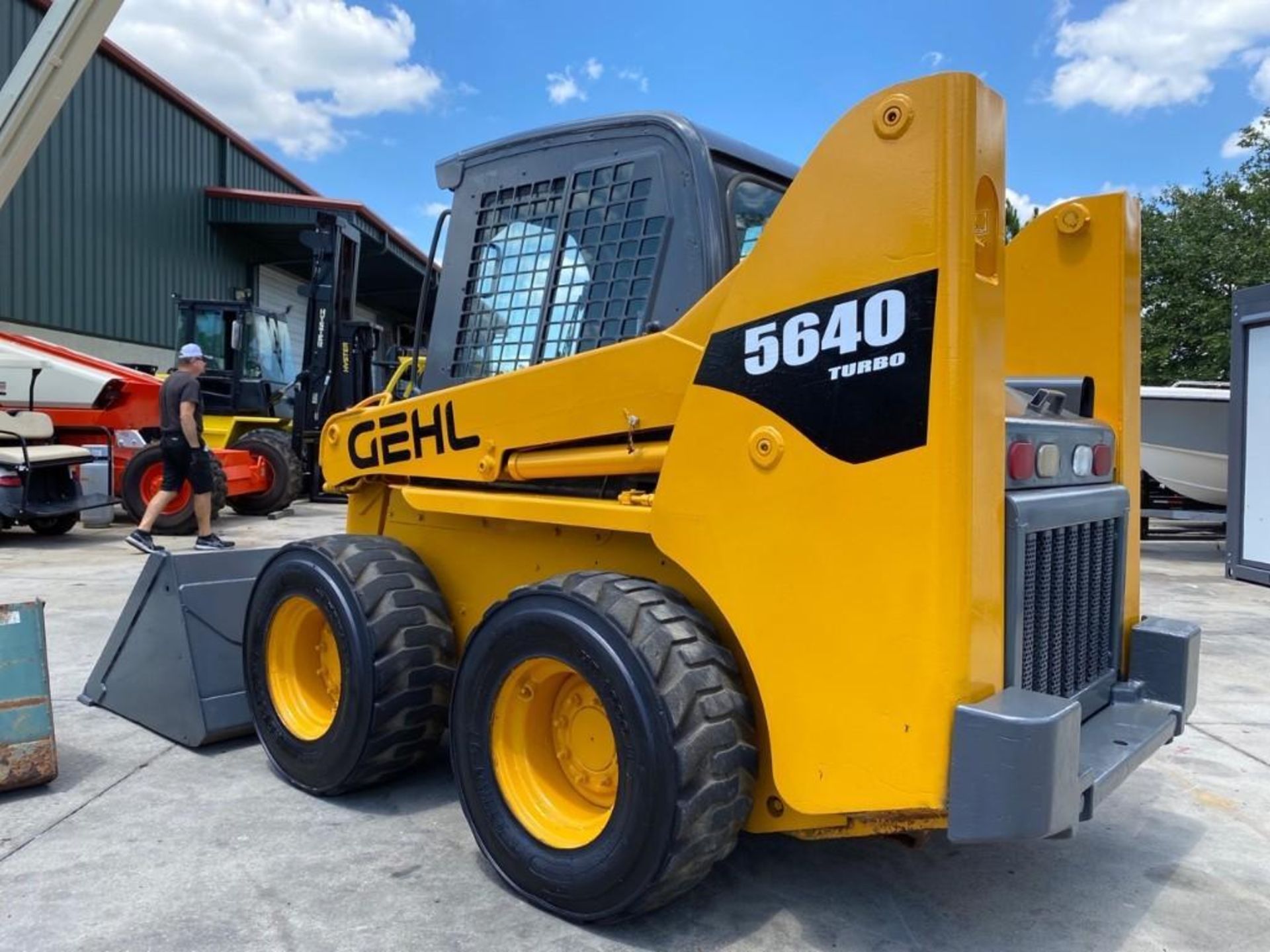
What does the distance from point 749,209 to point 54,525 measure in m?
10.1

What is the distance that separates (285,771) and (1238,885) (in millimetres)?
3264

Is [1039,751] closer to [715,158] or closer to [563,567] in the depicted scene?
[563,567]

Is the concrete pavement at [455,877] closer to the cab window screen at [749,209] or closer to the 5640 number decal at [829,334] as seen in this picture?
the 5640 number decal at [829,334]

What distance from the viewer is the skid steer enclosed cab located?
2186 mm

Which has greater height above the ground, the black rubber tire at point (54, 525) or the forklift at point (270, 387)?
the forklift at point (270, 387)

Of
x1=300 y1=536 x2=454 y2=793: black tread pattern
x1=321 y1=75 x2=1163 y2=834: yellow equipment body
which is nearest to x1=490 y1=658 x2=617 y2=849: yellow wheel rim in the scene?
x1=321 y1=75 x2=1163 y2=834: yellow equipment body

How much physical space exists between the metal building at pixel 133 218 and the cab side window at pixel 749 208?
10.8m

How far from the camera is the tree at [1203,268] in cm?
2306

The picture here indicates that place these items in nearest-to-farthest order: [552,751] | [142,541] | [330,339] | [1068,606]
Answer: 1. [1068,606]
2. [552,751]
3. [142,541]
4. [330,339]

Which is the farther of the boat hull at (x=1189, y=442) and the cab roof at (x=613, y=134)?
the boat hull at (x=1189, y=442)

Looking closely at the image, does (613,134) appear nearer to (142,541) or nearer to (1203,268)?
(142,541)

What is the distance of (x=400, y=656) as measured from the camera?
3.34 m

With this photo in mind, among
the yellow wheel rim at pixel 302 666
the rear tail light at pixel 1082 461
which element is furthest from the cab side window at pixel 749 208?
the yellow wheel rim at pixel 302 666

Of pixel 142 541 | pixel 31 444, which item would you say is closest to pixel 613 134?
pixel 142 541
